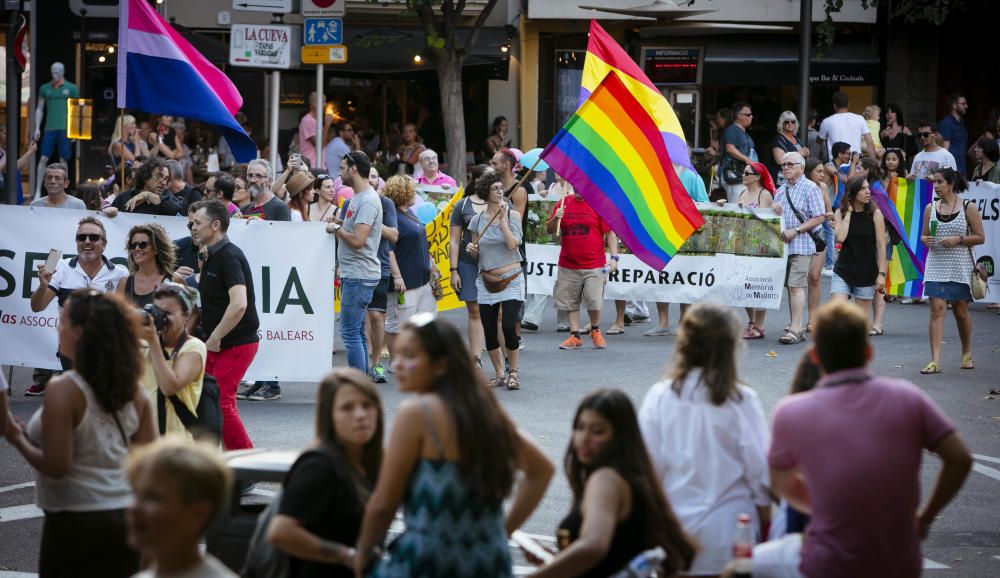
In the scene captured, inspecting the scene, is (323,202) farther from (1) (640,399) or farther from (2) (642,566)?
(2) (642,566)

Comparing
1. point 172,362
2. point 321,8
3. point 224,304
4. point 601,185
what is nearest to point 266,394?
point 224,304

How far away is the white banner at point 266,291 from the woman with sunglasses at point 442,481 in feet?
23.5

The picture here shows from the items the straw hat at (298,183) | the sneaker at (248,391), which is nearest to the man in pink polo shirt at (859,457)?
the sneaker at (248,391)

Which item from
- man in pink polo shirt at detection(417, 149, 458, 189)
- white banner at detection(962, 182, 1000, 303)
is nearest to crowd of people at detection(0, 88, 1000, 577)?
man in pink polo shirt at detection(417, 149, 458, 189)

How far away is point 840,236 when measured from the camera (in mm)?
14281

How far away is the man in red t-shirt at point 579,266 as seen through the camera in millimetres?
14297

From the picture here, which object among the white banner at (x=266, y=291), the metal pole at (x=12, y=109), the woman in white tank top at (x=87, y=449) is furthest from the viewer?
the metal pole at (x=12, y=109)

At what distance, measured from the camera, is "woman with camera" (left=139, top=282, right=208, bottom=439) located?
6.66 m

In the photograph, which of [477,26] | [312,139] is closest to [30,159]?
[312,139]

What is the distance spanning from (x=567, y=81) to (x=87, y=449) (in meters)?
23.3

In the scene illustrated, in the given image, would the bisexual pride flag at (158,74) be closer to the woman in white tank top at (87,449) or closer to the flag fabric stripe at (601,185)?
the flag fabric stripe at (601,185)

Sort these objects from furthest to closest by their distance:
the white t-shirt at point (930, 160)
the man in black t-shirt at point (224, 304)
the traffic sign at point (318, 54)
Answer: the white t-shirt at point (930, 160)
the traffic sign at point (318, 54)
the man in black t-shirt at point (224, 304)

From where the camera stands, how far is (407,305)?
42.4 ft

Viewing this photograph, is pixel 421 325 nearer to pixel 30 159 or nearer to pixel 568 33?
pixel 30 159
